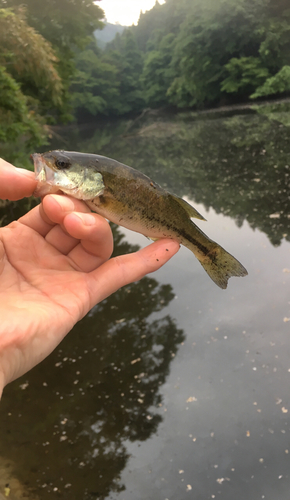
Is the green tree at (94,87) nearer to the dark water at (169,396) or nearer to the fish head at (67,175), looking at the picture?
the dark water at (169,396)

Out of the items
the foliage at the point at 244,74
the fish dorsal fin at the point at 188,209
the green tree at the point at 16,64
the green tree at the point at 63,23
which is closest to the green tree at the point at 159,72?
the foliage at the point at 244,74

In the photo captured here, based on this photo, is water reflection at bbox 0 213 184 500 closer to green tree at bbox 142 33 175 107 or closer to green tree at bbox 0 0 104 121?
green tree at bbox 0 0 104 121

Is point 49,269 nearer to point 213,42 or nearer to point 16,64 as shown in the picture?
point 16,64

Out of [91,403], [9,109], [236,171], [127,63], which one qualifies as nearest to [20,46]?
[9,109]

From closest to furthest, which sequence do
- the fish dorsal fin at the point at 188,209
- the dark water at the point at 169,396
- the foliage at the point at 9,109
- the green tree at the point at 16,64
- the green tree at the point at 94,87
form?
the fish dorsal fin at the point at 188,209 → the dark water at the point at 169,396 → the foliage at the point at 9,109 → the green tree at the point at 16,64 → the green tree at the point at 94,87

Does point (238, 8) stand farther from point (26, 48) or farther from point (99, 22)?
point (26, 48)

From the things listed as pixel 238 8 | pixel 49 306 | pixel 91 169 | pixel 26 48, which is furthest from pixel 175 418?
pixel 238 8

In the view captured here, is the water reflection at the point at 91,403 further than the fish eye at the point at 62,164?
Yes
